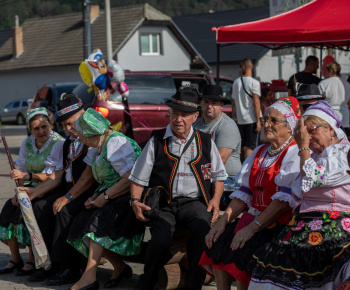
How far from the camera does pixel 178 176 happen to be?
17.8ft

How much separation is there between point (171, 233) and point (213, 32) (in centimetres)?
4234

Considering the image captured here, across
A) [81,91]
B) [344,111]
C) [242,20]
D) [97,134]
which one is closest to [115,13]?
[242,20]

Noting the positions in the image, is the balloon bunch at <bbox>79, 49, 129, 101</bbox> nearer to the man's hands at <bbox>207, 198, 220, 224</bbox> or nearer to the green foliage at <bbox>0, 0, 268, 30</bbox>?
the man's hands at <bbox>207, 198, 220, 224</bbox>

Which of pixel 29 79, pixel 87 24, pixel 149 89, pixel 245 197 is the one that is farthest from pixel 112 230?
pixel 29 79

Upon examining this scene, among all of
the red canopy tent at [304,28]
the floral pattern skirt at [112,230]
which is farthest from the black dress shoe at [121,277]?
the red canopy tent at [304,28]

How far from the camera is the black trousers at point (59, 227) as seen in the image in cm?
595

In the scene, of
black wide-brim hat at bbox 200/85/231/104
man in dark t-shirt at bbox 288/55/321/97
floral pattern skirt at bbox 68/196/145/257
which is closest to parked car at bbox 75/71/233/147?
man in dark t-shirt at bbox 288/55/321/97

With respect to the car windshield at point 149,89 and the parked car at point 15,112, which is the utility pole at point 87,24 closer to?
the car windshield at point 149,89

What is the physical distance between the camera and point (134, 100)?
40.2 feet

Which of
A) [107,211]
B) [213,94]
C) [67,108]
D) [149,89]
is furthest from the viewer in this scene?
[149,89]

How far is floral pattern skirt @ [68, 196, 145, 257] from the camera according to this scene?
5.56 m

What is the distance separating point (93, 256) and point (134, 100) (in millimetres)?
6890

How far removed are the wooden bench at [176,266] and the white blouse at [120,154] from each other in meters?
0.71

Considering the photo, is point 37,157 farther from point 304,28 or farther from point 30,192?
point 304,28
